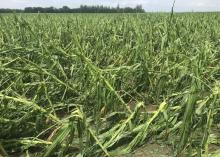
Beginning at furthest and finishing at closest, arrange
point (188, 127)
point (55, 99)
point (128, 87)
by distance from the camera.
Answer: point (128, 87) < point (55, 99) < point (188, 127)

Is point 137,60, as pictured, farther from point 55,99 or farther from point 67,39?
point 67,39

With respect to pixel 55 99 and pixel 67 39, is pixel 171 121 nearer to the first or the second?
pixel 55 99

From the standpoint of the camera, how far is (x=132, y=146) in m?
1.81

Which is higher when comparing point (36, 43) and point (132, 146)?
point (36, 43)

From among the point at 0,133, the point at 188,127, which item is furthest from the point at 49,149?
the point at 188,127

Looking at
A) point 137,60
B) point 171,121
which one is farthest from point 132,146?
point 137,60

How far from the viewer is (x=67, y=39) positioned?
3672 mm

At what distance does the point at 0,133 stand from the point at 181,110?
2.62 ft

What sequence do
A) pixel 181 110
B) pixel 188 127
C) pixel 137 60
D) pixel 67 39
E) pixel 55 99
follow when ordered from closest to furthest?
1. pixel 188 127
2. pixel 181 110
3. pixel 55 99
4. pixel 137 60
5. pixel 67 39

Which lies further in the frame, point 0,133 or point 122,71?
point 122,71

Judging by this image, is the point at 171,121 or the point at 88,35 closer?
the point at 171,121

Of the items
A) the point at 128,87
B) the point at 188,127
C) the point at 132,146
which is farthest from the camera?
the point at 128,87

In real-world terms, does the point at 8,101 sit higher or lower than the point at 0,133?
higher

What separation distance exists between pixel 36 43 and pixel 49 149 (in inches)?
45.0
